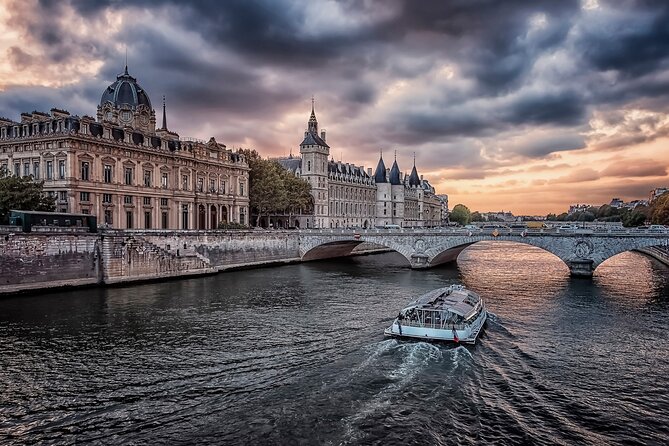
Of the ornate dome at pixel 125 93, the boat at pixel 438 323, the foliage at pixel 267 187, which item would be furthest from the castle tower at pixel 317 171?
the boat at pixel 438 323

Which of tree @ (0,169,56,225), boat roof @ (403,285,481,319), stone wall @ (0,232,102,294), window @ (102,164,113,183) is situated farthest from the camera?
window @ (102,164,113,183)

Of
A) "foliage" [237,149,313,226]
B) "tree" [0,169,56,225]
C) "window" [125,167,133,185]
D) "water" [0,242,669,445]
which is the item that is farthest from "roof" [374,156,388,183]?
"water" [0,242,669,445]

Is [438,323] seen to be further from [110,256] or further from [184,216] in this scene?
[184,216]

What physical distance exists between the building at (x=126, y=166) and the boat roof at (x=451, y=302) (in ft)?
158

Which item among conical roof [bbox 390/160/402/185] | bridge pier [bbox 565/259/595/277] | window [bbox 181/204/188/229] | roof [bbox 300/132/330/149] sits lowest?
bridge pier [bbox 565/259/595/277]

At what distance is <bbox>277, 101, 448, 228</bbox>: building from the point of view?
12519cm

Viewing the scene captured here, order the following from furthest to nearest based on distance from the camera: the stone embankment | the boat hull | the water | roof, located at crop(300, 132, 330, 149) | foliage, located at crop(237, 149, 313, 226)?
roof, located at crop(300, 132, 330, 149) < foliage, located at crop(237, 149, 313, 226) < the stone embankment < the boat hull < the water

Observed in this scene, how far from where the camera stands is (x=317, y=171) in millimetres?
125125

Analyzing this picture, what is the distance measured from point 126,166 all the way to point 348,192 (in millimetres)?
78852

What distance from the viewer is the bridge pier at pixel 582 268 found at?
56.5m

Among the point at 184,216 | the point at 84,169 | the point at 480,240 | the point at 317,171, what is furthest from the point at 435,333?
the point at 317,171

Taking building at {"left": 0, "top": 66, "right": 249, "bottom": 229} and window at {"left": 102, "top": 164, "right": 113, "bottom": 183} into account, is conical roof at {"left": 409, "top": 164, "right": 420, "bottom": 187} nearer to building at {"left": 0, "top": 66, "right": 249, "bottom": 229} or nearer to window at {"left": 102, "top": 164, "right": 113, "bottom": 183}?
building at {"left": 0, "top": 66, "right": 249, "bottom": 229}

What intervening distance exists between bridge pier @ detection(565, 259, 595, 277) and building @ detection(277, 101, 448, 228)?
71895mm

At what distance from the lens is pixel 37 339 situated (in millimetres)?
29094
